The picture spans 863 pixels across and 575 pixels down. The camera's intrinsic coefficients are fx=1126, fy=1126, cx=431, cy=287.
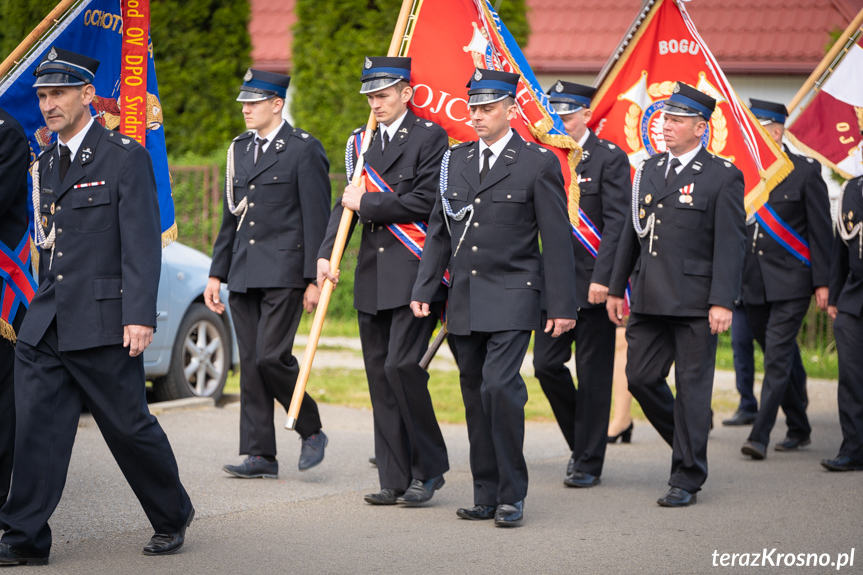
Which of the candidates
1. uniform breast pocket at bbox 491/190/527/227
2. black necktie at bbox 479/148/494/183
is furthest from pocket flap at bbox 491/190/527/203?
black necktie at bbox 479/148/494/183

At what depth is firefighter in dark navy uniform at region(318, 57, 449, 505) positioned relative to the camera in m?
6.26

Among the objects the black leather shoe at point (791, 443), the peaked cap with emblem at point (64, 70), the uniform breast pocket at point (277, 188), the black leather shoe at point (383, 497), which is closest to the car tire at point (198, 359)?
the uniform breast pocket at point (277, 188)

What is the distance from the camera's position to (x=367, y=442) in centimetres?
817

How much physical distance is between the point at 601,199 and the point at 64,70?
3654 millimetres

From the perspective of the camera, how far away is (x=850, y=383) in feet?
24.9

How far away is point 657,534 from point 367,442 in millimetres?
2975

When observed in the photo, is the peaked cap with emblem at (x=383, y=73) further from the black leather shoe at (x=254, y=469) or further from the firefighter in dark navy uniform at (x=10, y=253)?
the black leather shoe at (x=254, y=469)

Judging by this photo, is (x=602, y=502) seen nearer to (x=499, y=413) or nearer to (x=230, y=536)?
(x=499, y=413)

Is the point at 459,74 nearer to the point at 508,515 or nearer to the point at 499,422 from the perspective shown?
the point at 499,422

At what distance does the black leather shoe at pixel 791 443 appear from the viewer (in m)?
8.19

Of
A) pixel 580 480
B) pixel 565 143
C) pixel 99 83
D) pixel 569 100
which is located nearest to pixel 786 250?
pixel 569 100

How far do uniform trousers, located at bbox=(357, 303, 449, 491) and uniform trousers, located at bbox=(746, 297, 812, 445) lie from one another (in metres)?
2.70

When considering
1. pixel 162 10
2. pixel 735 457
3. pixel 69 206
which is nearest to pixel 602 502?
pixel 735 457

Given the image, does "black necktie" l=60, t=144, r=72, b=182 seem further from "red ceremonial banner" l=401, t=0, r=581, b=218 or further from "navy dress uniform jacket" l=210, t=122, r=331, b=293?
"red ceremonial banner" l=401, t=0, r=581, b=218
